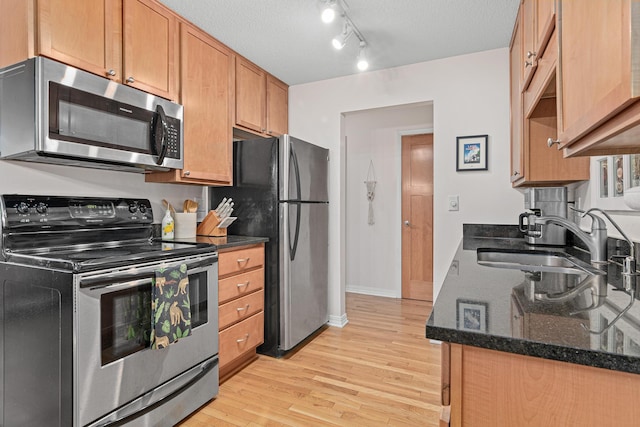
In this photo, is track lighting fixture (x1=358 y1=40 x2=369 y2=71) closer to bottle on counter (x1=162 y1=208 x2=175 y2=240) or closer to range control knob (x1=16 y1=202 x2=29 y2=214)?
bottle on counter (x1=162 y1=208 x2=175 y2=240)

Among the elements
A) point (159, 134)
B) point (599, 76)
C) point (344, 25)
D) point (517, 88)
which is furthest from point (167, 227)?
point (517, 88)

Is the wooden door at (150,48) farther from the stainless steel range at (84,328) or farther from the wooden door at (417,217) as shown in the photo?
the wooden door at (417,217)

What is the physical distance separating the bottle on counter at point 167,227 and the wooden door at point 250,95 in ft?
3.03

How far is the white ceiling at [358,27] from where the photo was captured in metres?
2.06

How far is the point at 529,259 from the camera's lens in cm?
193

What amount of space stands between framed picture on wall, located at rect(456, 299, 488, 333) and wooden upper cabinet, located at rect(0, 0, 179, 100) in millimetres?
1968

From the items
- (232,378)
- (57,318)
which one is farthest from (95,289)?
(232,378)

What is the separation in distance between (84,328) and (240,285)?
1035mm

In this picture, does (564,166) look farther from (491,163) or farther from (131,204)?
(131,204)

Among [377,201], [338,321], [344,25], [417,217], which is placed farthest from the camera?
[377,201]

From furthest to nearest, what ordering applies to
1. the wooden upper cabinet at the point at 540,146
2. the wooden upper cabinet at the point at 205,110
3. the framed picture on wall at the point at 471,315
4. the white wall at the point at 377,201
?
the white wall at the point at 377,201 < the wooden upper cabinet at the point at 205,110 < the wooden upper cabinet at the point at 540,146 < the framed picture on wall at the point at 471,315

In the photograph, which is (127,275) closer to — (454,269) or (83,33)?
(83,33)

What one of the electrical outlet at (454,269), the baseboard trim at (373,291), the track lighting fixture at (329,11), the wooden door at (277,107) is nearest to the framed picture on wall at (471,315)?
the electrical outlet at (454,269)

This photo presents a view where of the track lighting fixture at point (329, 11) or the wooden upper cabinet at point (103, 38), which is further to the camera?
the track lighting fixture at point (329, 11)
